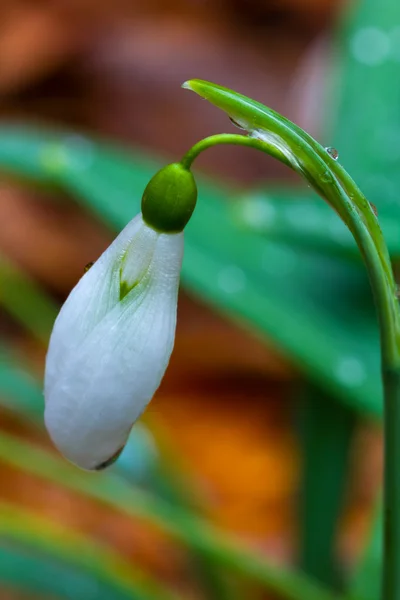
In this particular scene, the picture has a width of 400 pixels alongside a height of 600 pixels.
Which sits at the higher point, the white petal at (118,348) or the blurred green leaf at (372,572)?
the white petal at (118,348)

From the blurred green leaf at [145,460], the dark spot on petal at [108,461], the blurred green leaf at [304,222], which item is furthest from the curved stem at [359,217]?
the blurred green leaf at [145,460]

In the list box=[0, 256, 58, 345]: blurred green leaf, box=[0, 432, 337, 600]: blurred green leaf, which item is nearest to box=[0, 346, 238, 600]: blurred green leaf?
box=[0, 256, 58, 345]: blurred green leaf

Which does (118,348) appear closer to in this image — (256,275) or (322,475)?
(256,275)

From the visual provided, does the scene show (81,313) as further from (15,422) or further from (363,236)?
(15,422)

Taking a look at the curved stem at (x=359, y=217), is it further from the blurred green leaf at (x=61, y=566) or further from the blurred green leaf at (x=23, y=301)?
the blurred green leaf at (x=23, y=301)

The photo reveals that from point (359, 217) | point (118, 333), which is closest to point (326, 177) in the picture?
point (359, 217)

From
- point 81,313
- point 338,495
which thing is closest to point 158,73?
point 338,495
